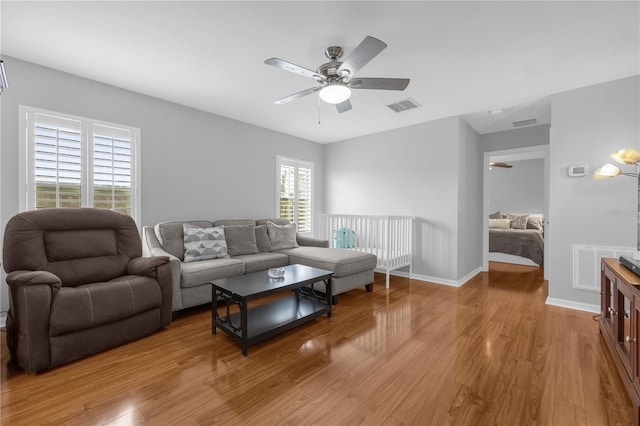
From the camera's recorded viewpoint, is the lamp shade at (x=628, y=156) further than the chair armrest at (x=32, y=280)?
Yes

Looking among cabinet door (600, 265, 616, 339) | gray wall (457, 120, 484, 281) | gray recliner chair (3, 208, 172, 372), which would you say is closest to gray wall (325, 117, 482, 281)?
gray wall (457, 120, 484, 281)

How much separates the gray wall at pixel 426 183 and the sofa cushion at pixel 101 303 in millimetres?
3744

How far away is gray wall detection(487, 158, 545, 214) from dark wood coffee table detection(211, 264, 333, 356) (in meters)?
6.16

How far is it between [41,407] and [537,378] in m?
3.05

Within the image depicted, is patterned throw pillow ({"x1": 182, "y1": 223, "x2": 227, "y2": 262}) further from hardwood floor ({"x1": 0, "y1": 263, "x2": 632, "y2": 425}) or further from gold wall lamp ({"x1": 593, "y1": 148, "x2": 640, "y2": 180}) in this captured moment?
gold wall lamp ({"x1": 593, "y1": 148, "x2": 640, "y2": 180})

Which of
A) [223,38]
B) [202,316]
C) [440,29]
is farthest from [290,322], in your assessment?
[440,29]

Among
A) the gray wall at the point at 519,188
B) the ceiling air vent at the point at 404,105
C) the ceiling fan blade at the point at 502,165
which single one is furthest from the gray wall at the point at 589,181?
the ceiling fan blade at the point at 502,165

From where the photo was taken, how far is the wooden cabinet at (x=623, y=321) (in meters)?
1.60

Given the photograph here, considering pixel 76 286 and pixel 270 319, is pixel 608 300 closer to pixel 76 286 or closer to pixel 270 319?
pixel 270 319

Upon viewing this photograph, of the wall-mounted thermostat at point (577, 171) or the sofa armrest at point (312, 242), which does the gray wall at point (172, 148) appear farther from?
the wall-mounted thermostat at point (577, 171)

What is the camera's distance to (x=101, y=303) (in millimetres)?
2115

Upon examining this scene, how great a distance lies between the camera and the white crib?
410 cm

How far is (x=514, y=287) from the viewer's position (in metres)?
4.10

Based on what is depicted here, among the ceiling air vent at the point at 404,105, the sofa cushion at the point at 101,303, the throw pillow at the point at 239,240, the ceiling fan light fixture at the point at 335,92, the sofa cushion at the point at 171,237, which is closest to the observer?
the sofa cushion at the point at 101,303
